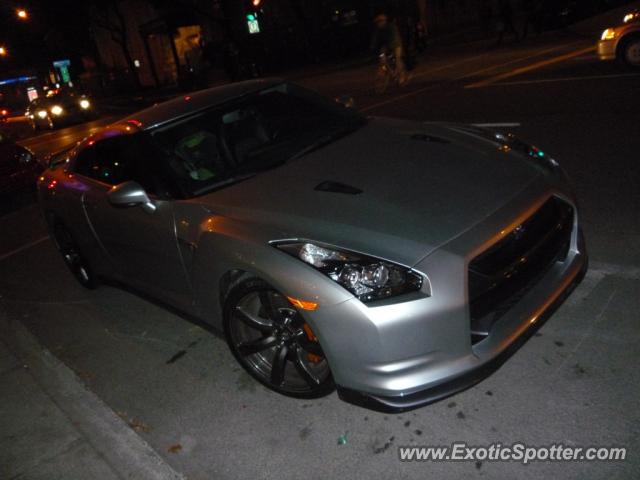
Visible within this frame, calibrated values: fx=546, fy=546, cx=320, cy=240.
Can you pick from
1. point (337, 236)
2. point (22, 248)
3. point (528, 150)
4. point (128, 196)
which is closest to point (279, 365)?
point (337, 236)

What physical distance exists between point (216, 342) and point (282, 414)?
1035 mm

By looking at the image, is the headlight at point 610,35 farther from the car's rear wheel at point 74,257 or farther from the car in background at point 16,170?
the car in background at point 16,170

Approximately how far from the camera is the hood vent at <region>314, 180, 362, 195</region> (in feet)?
9.85

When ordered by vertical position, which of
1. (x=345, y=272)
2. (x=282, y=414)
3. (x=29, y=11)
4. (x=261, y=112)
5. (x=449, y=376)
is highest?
(x=29, y=11)

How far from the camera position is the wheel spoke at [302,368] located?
293 centimetres

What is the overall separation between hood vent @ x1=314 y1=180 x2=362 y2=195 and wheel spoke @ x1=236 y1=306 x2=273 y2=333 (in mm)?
795

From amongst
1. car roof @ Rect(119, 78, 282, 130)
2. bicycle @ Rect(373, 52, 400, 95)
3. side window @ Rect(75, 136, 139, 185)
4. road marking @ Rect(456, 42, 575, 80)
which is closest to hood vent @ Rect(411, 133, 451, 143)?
car roof @ Rect(119, 78, 282, 130)

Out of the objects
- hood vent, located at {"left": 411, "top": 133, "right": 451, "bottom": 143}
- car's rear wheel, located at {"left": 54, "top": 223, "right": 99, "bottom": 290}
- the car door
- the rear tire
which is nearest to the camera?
the car door

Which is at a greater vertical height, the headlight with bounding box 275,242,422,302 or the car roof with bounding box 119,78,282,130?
the car roof with bounding box 119,78,282,130

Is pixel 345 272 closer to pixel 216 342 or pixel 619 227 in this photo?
pixel 216 342

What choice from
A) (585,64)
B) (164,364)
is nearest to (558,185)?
(164,364)

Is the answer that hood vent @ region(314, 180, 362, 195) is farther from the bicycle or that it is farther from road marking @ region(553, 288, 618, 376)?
the bicycle

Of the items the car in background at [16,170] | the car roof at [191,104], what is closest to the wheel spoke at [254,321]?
the car roof at [191,104]

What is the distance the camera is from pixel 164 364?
381 cm
